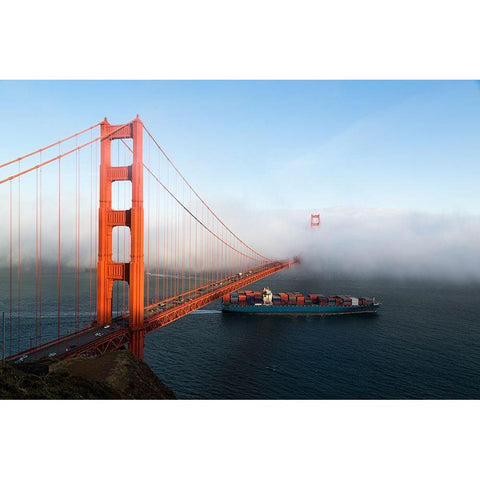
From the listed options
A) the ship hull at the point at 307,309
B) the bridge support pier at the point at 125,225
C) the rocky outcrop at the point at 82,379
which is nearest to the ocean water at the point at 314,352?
the ship hull at the point at 307,309

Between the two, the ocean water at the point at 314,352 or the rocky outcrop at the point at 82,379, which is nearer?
the rocky outcrop at the point at 82,379

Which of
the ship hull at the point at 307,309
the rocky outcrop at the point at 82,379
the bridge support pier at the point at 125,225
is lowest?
the ship hull at the point at 307,309

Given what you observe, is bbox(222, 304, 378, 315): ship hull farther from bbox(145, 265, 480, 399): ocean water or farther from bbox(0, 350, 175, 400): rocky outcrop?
bbox(0, 350, 175, 400): rocky outcrop

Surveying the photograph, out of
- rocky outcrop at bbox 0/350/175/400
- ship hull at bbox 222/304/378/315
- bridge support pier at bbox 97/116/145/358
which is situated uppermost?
bridge support pier at bbox 97/116/145/358

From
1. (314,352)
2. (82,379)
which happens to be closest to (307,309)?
(314,352)

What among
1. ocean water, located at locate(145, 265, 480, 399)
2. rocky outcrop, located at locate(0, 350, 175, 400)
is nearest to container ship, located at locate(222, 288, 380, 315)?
ocean water, located at locate(145, 265, 480, 399)

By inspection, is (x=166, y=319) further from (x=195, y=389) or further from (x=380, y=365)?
(x=380, y=365)

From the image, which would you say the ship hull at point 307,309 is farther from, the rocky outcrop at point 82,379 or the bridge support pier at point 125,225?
the rocky outcrop at point 82,379
